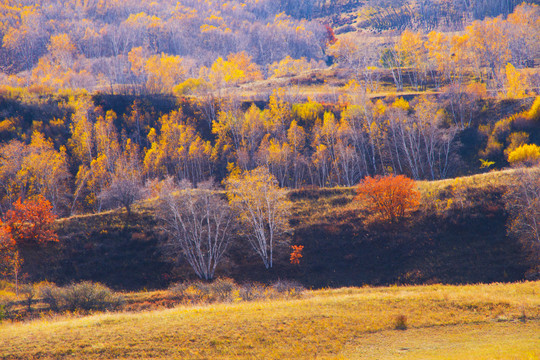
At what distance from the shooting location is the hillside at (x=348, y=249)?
3628 centimetres

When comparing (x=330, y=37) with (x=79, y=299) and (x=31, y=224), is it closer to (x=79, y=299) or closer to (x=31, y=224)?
(x=31, y=224)

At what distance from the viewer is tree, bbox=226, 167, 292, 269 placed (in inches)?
1596

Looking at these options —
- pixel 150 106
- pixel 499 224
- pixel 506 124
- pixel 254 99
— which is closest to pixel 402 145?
pixel 506 124

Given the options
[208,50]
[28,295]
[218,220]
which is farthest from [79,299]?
[208,50]

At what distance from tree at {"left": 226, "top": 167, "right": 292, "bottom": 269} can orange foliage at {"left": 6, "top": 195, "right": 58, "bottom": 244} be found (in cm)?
2371

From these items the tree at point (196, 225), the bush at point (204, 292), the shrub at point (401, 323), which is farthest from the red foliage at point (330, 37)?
the shrub at point (401, 323)

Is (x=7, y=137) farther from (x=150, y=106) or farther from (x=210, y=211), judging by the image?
(x=210, y=211)

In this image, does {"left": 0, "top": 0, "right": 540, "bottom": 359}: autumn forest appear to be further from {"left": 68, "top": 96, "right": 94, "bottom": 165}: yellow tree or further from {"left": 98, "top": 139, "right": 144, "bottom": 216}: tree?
{"left": 68, "top": 96, "right": 94, "bottom": 165}: yellow tree

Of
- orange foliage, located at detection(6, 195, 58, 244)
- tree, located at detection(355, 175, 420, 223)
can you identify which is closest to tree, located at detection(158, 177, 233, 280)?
orange foliage, located at detection(6, 195, 58, 244)

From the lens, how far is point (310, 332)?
1862cm

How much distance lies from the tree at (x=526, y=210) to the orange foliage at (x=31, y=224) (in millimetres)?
54075

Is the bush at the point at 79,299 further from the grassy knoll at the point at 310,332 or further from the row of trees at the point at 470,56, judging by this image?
the row of trees at the point at 470,56

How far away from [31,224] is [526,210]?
57480mm

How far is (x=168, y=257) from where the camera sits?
41.0 metres
